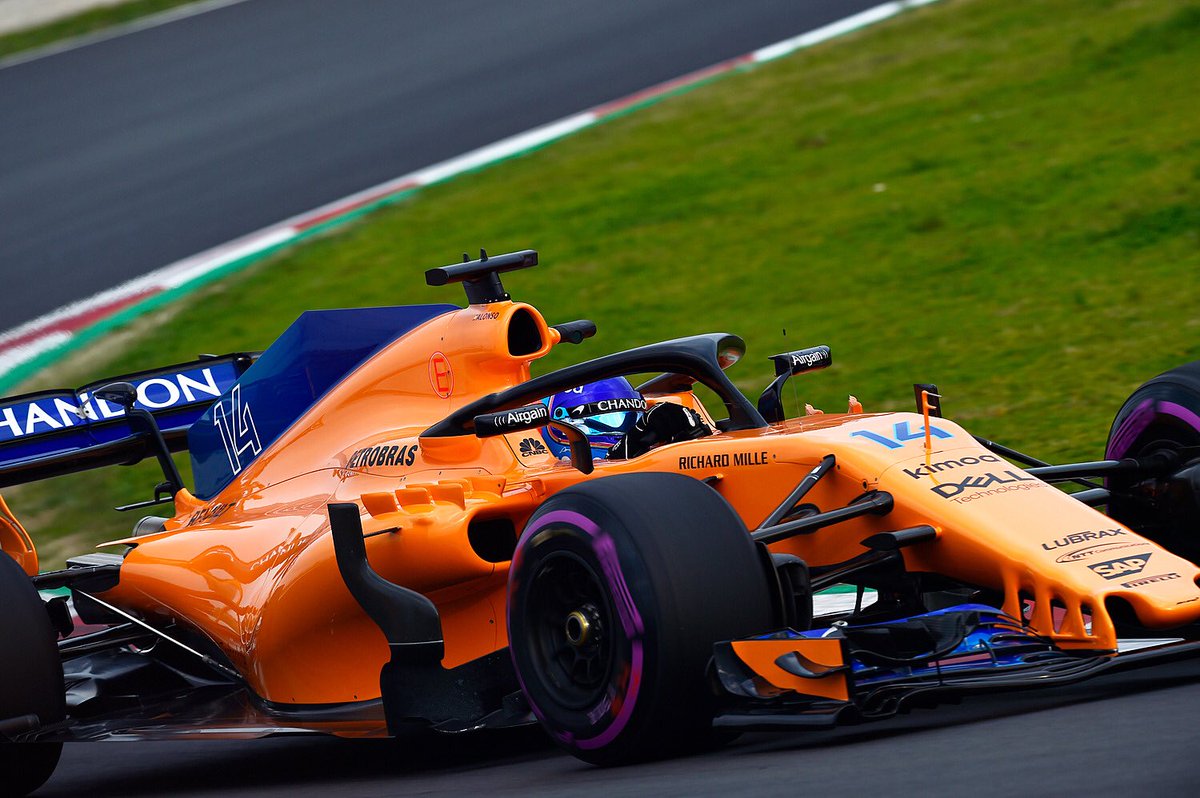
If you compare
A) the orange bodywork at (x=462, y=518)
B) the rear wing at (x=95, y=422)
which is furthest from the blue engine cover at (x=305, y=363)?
the rear wing at (x=95, y=422)

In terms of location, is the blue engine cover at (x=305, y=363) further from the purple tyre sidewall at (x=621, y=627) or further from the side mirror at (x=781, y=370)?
the purple tyre sidewall at (x=621, y=627)

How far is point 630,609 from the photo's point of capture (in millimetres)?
4012

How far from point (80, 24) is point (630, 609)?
1737 centimetres

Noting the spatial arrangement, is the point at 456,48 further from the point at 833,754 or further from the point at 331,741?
the point at 833,754

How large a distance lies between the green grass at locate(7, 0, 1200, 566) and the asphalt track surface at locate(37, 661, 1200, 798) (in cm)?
380

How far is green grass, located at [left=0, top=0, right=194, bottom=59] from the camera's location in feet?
62.2

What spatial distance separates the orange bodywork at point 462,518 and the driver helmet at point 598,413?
0.35 feet

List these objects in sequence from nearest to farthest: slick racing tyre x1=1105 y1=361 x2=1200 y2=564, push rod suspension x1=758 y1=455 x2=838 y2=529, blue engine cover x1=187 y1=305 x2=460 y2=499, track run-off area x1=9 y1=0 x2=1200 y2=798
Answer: push rod suspension x1=758 y1=455 x2=838 y2=529
slick racing tyre x1=1105 y1=361 x2=1200 y2=564
blue engine cover x1=187 y1=305 x2=460 y2=499
track run-off area x1=9 y1=0 x2=1200 y2=798

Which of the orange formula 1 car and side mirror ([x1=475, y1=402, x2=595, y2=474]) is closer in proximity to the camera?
the orange formula 1 car

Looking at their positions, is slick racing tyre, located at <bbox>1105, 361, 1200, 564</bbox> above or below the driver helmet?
below

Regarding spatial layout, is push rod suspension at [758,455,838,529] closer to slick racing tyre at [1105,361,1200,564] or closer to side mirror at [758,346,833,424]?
side mirror at [758,346,833,424]

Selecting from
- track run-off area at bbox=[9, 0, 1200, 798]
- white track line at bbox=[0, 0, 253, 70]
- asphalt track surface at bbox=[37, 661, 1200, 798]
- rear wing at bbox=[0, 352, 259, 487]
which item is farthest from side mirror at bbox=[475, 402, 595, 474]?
white track line at bbox=[0, 0, 253, 70]

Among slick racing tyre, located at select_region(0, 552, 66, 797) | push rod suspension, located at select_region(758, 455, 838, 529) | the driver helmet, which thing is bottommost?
slick racing tyre, located at select_region(0, 552, 66, 797)

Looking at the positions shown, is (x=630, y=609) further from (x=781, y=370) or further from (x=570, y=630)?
(x=781, y=370)
